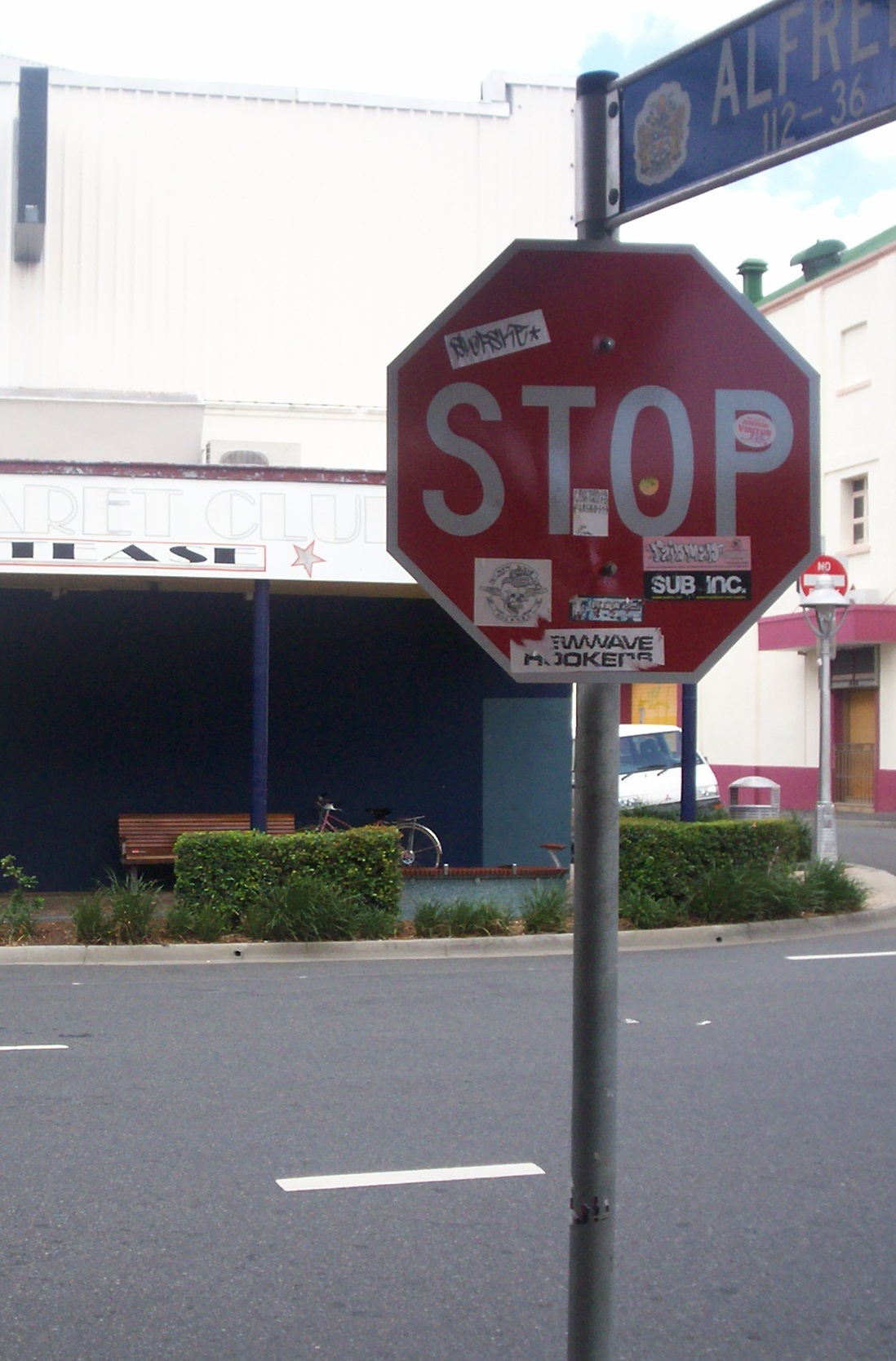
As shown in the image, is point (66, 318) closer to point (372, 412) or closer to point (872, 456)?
point (372, 412)

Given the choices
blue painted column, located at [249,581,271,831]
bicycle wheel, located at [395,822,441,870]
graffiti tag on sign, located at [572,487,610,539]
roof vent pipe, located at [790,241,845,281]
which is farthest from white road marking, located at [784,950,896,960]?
roof vent pipe, located at [790,241,845,281]

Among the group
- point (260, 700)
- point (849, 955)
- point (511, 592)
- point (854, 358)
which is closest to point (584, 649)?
point (511, 592)

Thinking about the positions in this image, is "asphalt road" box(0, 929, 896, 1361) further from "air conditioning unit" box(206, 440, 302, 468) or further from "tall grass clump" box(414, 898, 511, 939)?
"air conditioning unit" box(206, 440, 302, 468)

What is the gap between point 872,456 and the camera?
31328mm

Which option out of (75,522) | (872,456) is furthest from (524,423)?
(872,456)

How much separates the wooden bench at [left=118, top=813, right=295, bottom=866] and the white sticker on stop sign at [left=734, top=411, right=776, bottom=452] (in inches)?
525

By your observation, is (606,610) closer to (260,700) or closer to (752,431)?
(752,431)

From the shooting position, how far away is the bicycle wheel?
16547mm

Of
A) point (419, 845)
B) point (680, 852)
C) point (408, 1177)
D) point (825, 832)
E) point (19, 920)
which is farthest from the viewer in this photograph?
point (825, 832)

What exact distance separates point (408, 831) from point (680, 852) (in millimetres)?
4290

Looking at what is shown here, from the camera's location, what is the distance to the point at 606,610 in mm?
2617

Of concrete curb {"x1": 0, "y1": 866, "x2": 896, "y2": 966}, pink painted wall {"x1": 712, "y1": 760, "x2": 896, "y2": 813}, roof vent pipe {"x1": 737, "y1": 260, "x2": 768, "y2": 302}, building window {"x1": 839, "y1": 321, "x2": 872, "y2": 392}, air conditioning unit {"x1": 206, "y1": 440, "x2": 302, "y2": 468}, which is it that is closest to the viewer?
concrete curb {"x1": 0, "y1": 866, "x2": 896, "y2": 966}

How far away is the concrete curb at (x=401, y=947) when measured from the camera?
11.7 meters

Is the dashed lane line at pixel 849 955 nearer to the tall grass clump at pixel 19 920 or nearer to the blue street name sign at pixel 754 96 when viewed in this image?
the tall grass clump at pixel 19 920
